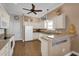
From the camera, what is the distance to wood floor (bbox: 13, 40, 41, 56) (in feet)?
3.99

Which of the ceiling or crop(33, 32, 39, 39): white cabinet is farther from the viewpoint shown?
crop(33, 32, 39, 39): white cabinet

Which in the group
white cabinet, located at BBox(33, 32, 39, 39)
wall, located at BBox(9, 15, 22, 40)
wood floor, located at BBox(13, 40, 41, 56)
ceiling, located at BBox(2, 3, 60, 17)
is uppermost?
ceiling, located at BBox(2, 3, 60, 17)

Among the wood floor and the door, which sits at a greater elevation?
the door

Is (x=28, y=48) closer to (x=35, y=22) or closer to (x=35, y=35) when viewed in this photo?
(x=35, y=35)

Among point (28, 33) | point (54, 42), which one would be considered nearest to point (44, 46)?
point (54, 42)

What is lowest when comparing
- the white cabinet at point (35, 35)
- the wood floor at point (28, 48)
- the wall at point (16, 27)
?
the wood floor at point (28, 48)

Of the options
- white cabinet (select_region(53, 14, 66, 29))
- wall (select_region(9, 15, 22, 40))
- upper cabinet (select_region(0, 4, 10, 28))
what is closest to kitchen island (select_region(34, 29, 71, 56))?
white cabinet (select_region(53, 14, 66, 29))

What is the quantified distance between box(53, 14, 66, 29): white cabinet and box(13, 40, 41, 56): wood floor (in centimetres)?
38

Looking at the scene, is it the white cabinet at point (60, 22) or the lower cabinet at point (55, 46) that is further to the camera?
the white cabinet at point (60, 22)

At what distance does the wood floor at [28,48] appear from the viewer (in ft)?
3.99

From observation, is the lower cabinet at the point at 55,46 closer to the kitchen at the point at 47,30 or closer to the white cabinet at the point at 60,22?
the kitchen at the point at 47,30

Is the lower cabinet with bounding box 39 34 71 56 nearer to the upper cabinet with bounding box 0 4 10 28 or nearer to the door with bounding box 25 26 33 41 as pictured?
the door with bounding box 25 26 33 41

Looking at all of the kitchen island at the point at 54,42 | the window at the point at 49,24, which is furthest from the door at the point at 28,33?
the window at the point at 49,24

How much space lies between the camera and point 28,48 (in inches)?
50.9
